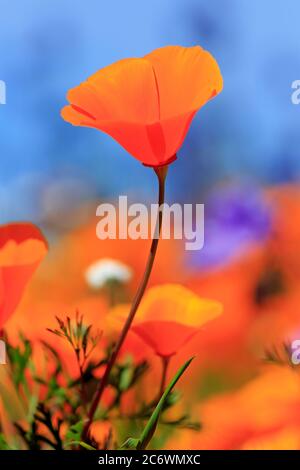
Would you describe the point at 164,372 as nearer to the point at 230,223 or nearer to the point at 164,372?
the point at 164,372

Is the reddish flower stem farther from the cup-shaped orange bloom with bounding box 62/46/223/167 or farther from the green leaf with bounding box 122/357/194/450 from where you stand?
the cup-shaped orange bloom with bounding box 62/46/223/167

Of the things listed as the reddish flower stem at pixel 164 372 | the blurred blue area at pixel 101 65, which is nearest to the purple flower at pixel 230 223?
the blurred blue area at pixel 101 65

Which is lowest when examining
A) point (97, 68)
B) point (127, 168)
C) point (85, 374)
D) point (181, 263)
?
point (85, 374)

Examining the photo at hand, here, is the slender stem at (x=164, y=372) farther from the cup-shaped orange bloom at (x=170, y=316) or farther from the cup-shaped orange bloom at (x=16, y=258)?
the cup-shaped orange bloom at (x=16, y=258)

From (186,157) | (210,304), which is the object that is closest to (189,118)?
(186,157)

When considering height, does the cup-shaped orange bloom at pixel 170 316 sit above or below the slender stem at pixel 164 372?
above

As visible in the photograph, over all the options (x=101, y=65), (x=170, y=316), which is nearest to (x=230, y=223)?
(x=170, y=316)

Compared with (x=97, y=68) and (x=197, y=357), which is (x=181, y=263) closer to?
(x=197, y=357)
